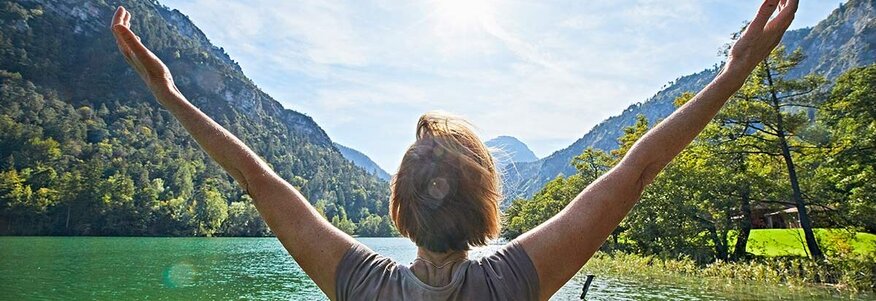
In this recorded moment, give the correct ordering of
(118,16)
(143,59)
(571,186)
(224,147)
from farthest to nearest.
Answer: (571,186)
(118,16)
(143,59)
(224,147)

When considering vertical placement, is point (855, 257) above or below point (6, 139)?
below

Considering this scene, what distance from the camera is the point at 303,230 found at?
1.34 m

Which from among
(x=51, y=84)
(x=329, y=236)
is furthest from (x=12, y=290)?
(x=51, y=84)

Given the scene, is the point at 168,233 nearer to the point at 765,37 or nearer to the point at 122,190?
the point at 122,190

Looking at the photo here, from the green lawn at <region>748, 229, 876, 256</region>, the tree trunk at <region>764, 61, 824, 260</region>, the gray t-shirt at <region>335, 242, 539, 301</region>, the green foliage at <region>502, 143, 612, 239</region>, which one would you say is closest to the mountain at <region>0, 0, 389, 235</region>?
the green foliage at <region>502, 143, 612, 239</region>

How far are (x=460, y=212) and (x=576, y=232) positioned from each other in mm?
279

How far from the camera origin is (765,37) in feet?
4.58

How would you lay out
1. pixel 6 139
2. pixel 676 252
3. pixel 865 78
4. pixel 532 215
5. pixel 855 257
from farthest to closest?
pixel 6 139 < pixel 532 215 < pixel 676 252 < pixel 865 78 < pixel 855 257

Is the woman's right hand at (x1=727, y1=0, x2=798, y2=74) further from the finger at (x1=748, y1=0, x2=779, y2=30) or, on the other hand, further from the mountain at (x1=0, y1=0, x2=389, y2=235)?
the mountain at (x1=0, y1=0, x2=389, y2=235)

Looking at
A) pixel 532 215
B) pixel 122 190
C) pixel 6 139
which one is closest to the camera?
pixel 532 215

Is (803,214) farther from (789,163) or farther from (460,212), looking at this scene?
(460,212)

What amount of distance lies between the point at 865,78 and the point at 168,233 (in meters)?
102

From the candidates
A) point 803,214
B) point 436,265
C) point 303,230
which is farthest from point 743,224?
point 303,230

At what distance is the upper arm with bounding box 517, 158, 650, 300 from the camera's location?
1247 mm
